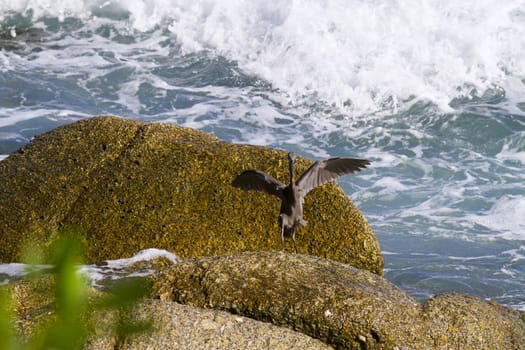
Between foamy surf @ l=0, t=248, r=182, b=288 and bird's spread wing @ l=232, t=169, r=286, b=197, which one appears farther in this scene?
bird's spread wing @ l=232, t=169, r=286, b=197

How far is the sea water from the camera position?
392 inches

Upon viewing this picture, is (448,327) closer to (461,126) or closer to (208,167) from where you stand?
(208,167)

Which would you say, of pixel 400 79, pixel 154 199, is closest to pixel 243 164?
pixel 154 199

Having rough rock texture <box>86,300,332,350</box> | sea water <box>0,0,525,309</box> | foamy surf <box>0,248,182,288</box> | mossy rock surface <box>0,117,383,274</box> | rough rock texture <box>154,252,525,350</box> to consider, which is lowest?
sea water <box>0,0,525,309</box>

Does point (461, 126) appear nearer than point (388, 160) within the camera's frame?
No

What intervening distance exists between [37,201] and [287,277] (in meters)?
2.50

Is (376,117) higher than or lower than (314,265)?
lower

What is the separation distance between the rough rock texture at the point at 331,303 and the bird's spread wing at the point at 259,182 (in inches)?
37.1

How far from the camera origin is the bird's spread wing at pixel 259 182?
212 inches

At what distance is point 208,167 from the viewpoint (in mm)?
5949

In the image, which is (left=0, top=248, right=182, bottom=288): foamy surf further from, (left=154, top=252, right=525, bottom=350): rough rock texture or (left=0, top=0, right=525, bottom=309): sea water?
(left=0, top=0, right=525, bottom=309): sea water

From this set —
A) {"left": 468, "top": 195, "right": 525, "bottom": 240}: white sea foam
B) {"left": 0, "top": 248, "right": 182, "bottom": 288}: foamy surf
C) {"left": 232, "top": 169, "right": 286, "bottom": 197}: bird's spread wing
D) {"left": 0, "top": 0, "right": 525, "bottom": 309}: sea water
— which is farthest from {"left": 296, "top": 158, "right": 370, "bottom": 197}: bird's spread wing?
{"left": 468, "top": 195, "right": 525, "bottom": 240}: white sea foam

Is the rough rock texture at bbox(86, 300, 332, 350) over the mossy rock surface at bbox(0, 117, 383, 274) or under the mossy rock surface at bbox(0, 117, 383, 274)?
over

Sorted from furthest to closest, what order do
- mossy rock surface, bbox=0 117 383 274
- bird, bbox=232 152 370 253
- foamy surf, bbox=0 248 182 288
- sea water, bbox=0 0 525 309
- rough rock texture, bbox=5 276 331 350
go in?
sea water, bbox=0 0 525 309 < mossy rock surface, bbox=0 117 383 274 < bird, bbox=232 152 370 253 < foamy surf, bbox=0 248 182 288 < rough rock texture, bbox=5 276 331 350
